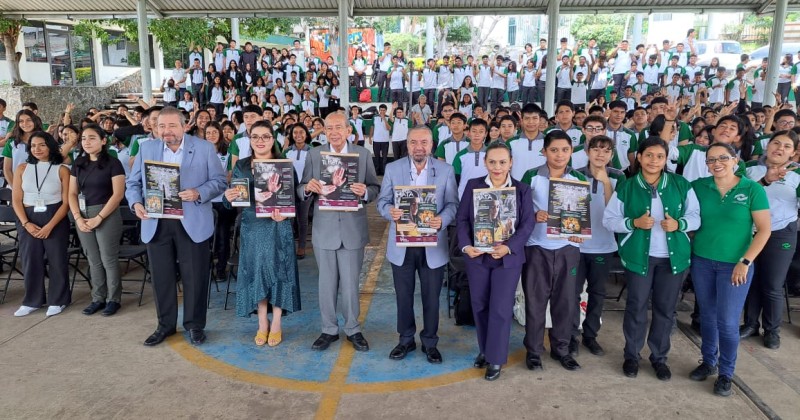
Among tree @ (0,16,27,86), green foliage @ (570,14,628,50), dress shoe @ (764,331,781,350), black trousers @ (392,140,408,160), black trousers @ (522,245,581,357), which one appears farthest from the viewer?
green foliage @ (570,14,628,50)

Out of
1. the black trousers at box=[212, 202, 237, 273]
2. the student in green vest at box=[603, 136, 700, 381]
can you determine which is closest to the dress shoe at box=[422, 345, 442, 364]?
the student in green vest at box=[603, 136, 700, 381]

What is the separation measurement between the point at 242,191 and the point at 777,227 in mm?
4235

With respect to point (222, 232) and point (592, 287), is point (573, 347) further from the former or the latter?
point (222, 232)

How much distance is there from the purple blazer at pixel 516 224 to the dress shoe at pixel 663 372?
4.35 feet

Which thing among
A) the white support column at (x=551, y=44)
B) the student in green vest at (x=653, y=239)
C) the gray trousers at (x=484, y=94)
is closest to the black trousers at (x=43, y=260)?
the student in green vest at (x=653, y=239)

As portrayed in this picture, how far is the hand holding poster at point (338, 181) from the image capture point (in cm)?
414

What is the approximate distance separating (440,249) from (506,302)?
624 mm

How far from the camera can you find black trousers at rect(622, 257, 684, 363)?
13.2ft

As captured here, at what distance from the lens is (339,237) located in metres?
4.40

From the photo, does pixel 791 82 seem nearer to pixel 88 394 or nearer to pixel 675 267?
pixel 675 267

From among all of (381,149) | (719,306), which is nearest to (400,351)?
(719,306)

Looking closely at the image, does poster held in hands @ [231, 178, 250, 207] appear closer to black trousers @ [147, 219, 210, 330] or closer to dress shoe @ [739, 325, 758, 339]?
black trousers @ [147, 219, 210, 330]

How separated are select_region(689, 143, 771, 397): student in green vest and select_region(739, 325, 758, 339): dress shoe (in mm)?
1053

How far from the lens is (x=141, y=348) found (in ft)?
15.3
